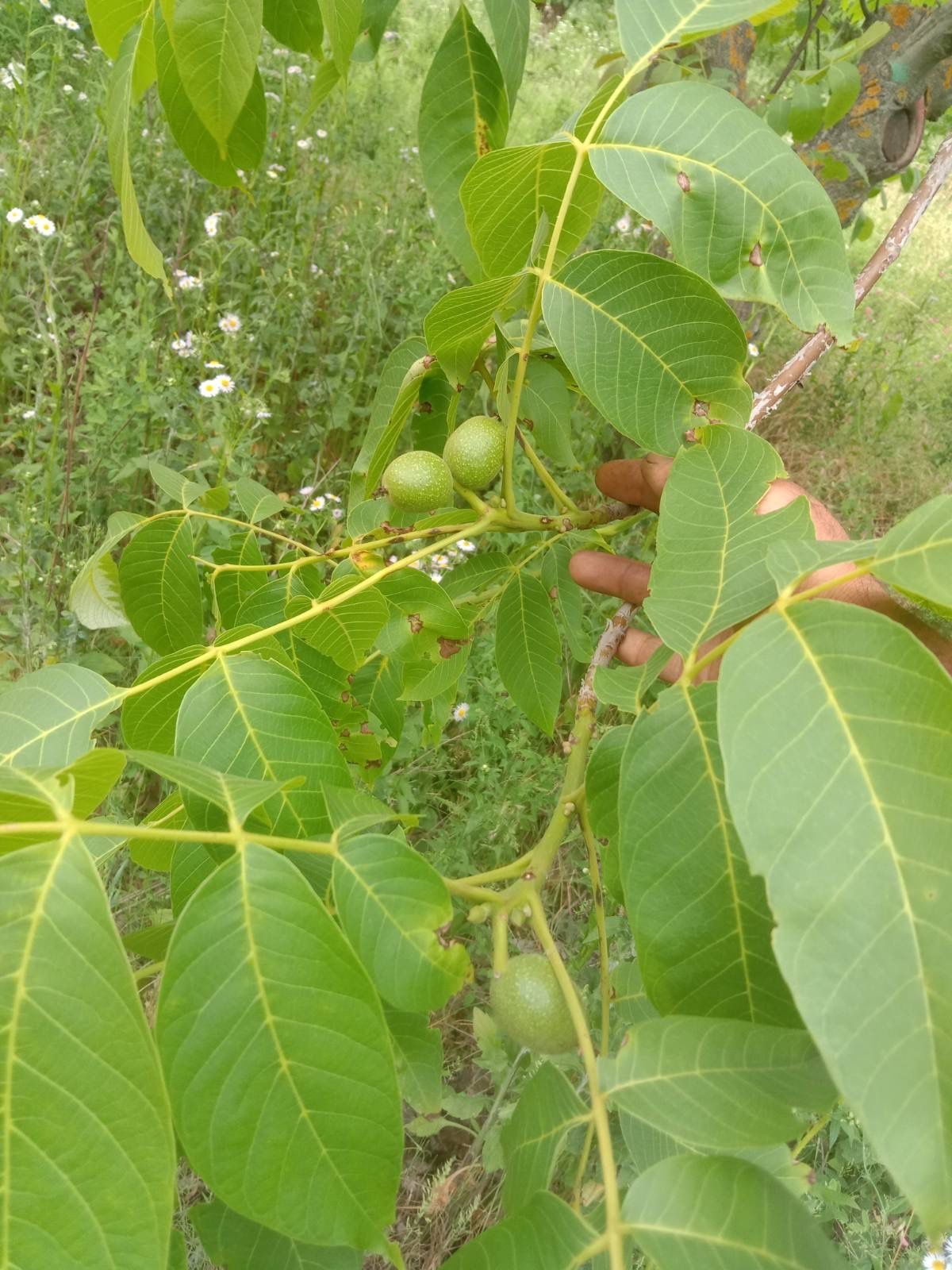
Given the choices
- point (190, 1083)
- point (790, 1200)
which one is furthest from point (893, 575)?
point (190, 1083)

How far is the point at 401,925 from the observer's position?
700mm

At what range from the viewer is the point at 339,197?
170 inches

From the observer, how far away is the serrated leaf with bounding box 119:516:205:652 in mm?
1250

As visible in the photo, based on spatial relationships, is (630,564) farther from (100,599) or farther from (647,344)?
(100,599)

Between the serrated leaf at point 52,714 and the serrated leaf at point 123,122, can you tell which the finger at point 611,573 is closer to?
the serrated leaf at point 123,122

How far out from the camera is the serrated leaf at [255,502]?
4.31ft

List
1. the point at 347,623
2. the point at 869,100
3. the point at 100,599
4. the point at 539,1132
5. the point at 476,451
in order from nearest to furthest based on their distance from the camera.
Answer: the point at 539,1132 → the point at 347,623 → the point at 476,451 → the point at 100,599 → the point at 869,100

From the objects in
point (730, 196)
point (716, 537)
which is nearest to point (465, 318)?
point (730, 196)

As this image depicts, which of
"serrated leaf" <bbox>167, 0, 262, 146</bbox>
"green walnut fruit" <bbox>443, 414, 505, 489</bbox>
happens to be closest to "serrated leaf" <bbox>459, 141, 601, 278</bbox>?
"green walnut fruit" <bbox>443, 414, 505, 489</bbox>

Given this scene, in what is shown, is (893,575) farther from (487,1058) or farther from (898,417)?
(898,417)

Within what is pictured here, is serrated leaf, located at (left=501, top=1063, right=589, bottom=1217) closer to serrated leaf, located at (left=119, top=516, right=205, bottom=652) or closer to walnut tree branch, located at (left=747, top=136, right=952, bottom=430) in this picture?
serrated leaf, located at (left=119, top=516, right=205, bottom=652)

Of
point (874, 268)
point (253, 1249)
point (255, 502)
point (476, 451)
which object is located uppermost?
point (874, 268)

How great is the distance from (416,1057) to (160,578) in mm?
751

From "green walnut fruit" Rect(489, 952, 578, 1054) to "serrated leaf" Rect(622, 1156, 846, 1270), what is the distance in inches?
9.9
